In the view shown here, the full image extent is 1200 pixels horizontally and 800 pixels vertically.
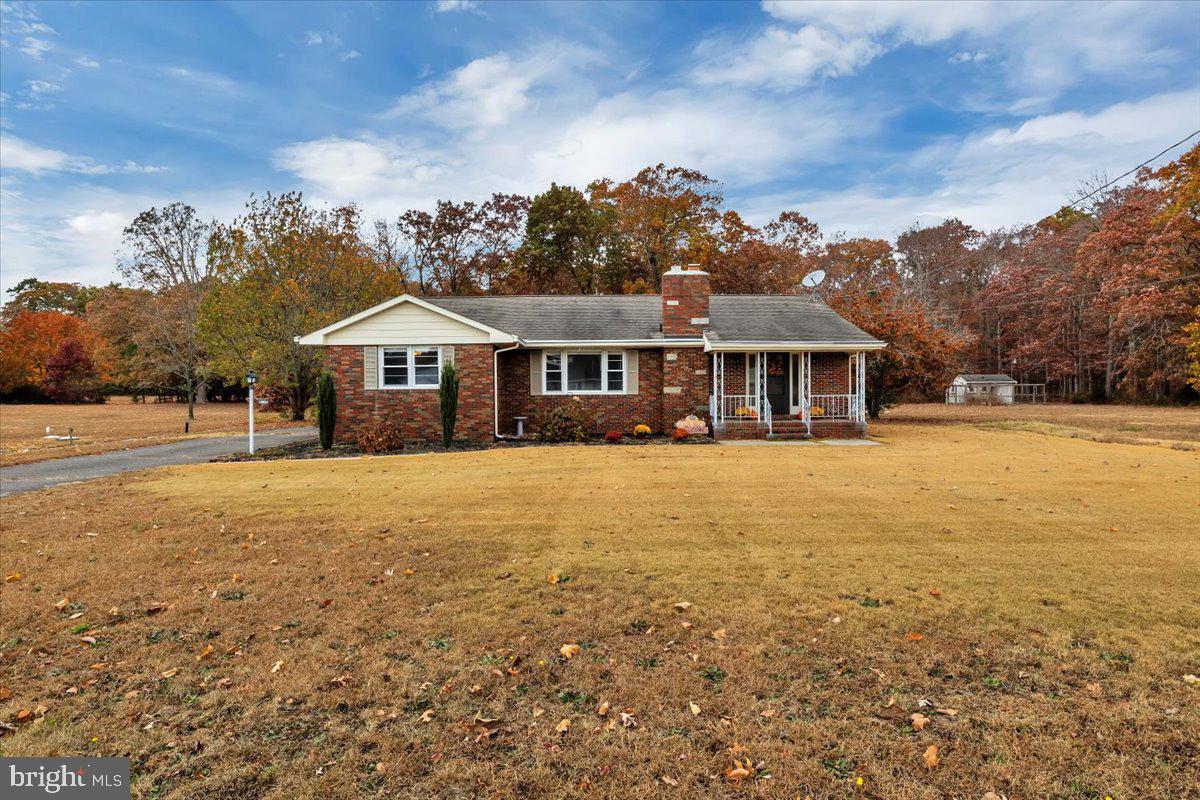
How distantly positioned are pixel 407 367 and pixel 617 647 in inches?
595

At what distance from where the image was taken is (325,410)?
16703mm

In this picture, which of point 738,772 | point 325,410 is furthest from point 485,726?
point 325,410

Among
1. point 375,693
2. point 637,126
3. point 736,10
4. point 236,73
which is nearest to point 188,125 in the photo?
point 236,73

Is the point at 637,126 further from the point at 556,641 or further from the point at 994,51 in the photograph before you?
the point at 556,641

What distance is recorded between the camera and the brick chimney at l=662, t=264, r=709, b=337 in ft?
62.6

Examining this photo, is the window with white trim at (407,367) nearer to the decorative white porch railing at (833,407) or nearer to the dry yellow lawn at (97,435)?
the dry yellow lawn at (97,435)

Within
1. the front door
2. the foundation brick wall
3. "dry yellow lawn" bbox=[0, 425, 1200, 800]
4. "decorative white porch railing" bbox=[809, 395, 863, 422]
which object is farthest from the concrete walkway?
"decorative white porch railing" bbox=[809, 395, 863, 422]

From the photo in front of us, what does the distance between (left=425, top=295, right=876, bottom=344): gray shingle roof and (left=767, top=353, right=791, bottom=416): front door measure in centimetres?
96

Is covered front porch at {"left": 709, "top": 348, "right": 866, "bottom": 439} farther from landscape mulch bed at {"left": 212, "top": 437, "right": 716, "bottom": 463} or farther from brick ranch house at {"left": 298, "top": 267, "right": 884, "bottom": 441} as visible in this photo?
landscape mulch bed at {"left": 212, "top": 437, "right": 716, "bottom": 463}

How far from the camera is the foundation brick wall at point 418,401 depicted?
17.7m

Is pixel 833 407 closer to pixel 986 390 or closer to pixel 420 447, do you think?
pixel 420 447

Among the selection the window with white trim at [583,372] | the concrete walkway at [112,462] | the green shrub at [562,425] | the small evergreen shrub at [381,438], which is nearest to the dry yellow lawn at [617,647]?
the concrete walkway at [112,462]

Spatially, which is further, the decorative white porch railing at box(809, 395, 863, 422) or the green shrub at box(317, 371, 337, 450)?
the decorative white porch railing at box(809, 395, 863, 422)

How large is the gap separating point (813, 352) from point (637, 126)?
36.7ft
